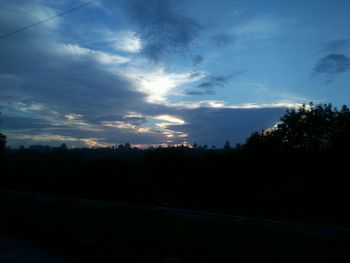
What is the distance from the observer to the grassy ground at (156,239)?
6.30 m

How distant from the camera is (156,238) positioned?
7598 millimetres

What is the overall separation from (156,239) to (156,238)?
0.06m

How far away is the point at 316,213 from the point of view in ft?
45.2

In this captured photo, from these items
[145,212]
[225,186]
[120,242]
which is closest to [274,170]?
[225,186]

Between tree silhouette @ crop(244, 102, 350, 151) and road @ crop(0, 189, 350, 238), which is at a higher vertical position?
tree silhouette @ crop(244, 102, 350, 151)

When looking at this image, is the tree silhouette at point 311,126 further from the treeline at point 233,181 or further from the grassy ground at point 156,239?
the grassy ground at point 156,239

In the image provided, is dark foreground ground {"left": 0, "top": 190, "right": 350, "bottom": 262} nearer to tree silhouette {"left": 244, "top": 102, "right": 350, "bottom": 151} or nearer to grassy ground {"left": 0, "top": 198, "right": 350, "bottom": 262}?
grassy ground {"left": 0, "top": 198, "right": 350, "bottom": 262}

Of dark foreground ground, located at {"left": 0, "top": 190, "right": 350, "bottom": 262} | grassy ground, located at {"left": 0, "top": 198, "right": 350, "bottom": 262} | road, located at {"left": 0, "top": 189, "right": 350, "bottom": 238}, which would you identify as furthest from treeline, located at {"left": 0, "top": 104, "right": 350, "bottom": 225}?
grassy ground, located at {"left": 0, "top": 198, "right": 350, "bottom": 262}

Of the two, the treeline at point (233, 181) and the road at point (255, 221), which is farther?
the treeline at point (233, 181)

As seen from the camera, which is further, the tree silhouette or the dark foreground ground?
the tree silhouette

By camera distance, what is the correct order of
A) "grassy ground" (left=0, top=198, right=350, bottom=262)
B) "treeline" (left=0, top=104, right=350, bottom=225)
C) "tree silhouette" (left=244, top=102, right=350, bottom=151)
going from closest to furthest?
"grassy ground" (left=0, top=198, right=350, bottom=262) → "treeline" (left=0, top=104, right=350, bottom=225) → "tree silhouette" (left=244, top=102, right=350, bottom=151)

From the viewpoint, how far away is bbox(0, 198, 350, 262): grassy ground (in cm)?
630

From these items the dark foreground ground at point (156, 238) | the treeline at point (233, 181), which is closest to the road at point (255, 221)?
the dark foreground ground at point (156, 238)

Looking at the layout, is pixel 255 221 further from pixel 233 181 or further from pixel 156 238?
pixel 233 181
